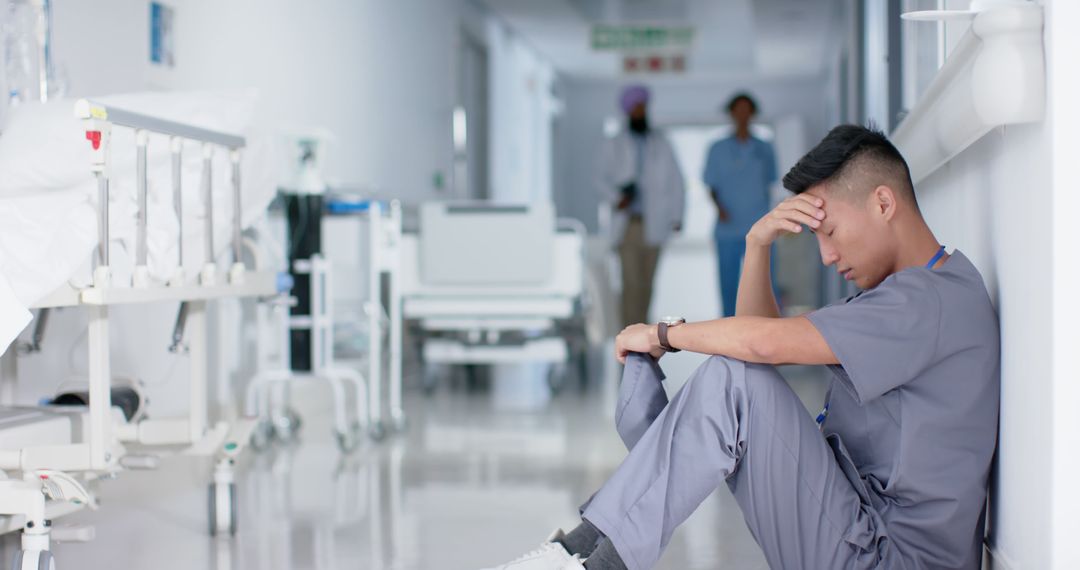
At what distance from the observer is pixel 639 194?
6.05m

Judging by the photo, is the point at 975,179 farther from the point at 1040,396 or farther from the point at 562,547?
the point at 562,547

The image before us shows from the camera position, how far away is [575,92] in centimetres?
1415

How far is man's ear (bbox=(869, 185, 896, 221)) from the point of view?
5.44 ft

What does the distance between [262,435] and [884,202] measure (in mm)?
2734

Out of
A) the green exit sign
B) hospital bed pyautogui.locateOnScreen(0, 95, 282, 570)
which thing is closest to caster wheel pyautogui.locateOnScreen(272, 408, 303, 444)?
hospital bed pyautogui.locateOnScreen(0, 95, 282, 570)

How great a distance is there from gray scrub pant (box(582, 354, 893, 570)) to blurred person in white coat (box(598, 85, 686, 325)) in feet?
14.5

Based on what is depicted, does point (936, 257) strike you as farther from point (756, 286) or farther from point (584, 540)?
point (584, 540)

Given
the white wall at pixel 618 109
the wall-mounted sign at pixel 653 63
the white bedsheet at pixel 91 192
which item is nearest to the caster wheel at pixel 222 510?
the white bedsheet at pixel 91 192

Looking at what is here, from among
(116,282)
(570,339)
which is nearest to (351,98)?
(570,339)

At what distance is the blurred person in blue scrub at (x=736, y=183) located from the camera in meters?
5.74

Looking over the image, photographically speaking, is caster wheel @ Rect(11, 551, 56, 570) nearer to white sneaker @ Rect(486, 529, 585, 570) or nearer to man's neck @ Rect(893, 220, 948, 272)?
white sneaker @ Rect(486, 529, 585, 570)

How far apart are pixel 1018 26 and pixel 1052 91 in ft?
0.34

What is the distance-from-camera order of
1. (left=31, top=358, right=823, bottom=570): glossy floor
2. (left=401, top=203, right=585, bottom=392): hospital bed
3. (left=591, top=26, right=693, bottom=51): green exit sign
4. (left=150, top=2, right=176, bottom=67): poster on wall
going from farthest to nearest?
(left=591, top=26, right=693, bottom=51): green exit sign → (left=401, top=203, right=585, bottom=392): hospital bed → (left=150, top=2, right=176, bottom=67): poster on wall → (left=31, top=358, right=823, bottom=570): glossy floor

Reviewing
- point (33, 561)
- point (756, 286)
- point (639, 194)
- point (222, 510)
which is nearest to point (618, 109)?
point (639, 194)
